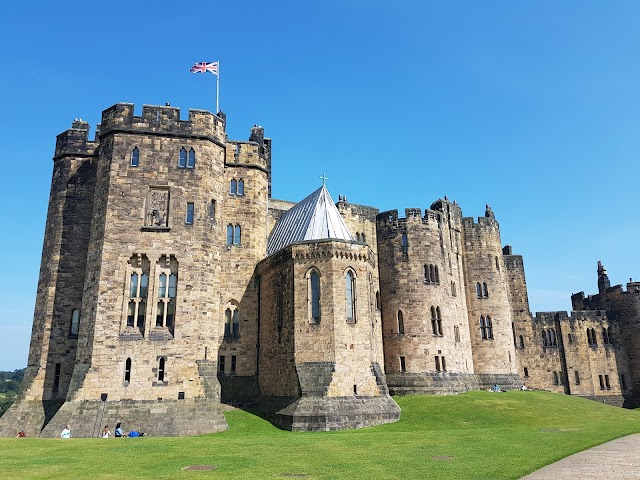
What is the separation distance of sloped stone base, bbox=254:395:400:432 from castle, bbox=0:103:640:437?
83mm

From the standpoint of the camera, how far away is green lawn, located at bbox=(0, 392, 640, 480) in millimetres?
16469

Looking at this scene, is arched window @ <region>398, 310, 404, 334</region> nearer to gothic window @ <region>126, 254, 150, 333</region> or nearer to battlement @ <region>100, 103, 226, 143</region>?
battlement @ <region>100, 103, 226, 143</region>

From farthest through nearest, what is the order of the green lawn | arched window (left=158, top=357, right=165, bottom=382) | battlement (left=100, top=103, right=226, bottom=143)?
battlement (left=100, top=103, right=226, bottom=143), arched window (left=158, top=357, right=165, bottom=382), the green lawn

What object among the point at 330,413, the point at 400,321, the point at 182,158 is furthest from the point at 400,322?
the point at 182,158

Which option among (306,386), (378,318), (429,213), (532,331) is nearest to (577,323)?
(532,331)

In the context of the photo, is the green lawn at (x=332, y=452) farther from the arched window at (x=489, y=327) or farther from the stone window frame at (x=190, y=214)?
the arched window at (x=489, y=327)

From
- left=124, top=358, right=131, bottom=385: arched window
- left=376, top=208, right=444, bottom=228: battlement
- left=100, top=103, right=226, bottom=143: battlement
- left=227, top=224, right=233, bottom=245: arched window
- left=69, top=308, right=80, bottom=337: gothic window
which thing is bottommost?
left=124, top=358, right=131, bottom=385: arched window

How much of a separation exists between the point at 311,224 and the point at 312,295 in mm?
6554

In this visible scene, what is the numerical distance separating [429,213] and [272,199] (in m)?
15.6

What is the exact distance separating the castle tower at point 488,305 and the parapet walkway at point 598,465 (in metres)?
30.3

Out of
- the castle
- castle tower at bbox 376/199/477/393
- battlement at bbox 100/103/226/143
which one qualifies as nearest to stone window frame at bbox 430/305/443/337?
castle tower at bbox 376/199/477/393

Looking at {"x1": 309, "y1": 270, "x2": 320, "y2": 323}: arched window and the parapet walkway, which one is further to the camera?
{"x1": 309, "y1": 270, "x2": 320, "y2": 323}: arched window

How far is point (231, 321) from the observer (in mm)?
39000

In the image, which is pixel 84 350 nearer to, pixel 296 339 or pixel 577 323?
pixel 296 339
